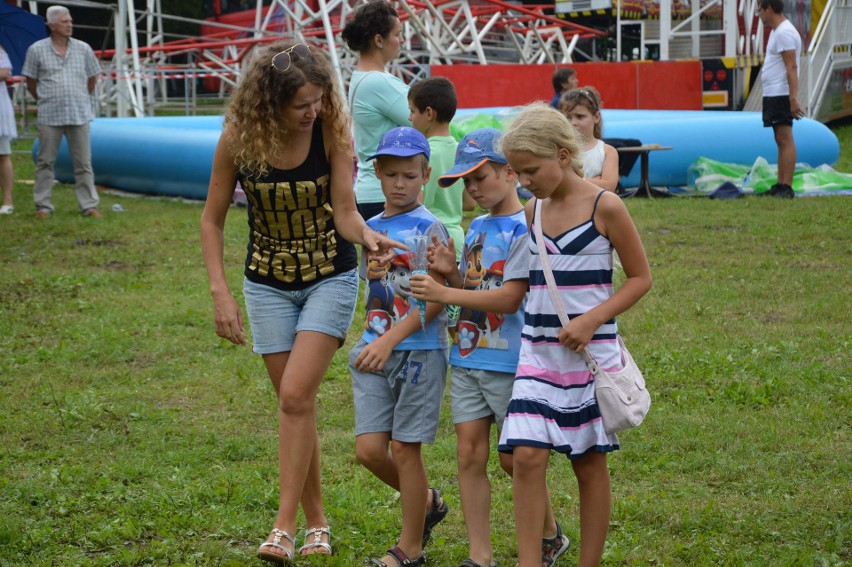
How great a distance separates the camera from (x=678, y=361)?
20.2ft

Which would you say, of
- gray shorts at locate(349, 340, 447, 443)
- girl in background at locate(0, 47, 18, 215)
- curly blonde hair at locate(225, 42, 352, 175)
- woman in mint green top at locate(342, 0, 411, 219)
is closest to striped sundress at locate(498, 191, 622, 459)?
gray shorts at locate(349, 340, 447, 443)

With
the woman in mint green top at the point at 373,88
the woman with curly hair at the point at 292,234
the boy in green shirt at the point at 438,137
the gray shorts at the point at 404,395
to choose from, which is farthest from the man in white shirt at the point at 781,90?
the gray shorts at the point at 404,395

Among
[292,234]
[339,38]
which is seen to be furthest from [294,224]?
[339,38]

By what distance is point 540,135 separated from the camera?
3.42m

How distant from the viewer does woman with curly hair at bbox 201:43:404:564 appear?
3768 millimetres

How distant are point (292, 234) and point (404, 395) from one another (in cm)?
71

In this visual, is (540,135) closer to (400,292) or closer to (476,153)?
(476,153)

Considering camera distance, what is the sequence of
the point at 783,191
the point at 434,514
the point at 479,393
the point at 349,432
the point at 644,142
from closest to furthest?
the point at 479,393, the point at 434,514, the point at 349,432, the point at 783,191, the point at 644,142

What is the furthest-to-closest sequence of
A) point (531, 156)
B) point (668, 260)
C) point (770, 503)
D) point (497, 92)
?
point (497, 92)
point (668, 260)
point (770, 503)
point (531, 156)

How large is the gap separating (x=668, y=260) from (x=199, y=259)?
4.16 meters

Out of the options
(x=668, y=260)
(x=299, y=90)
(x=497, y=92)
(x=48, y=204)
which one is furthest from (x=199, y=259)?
(x=497, y=92)

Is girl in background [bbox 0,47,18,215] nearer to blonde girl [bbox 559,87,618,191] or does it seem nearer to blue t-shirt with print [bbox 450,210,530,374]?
blonde girl [bbox 559,87,618,191]

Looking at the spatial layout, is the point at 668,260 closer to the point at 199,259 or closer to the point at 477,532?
the point at 199,259

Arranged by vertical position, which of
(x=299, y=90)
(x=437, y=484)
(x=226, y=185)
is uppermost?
(x=299, y=90)
